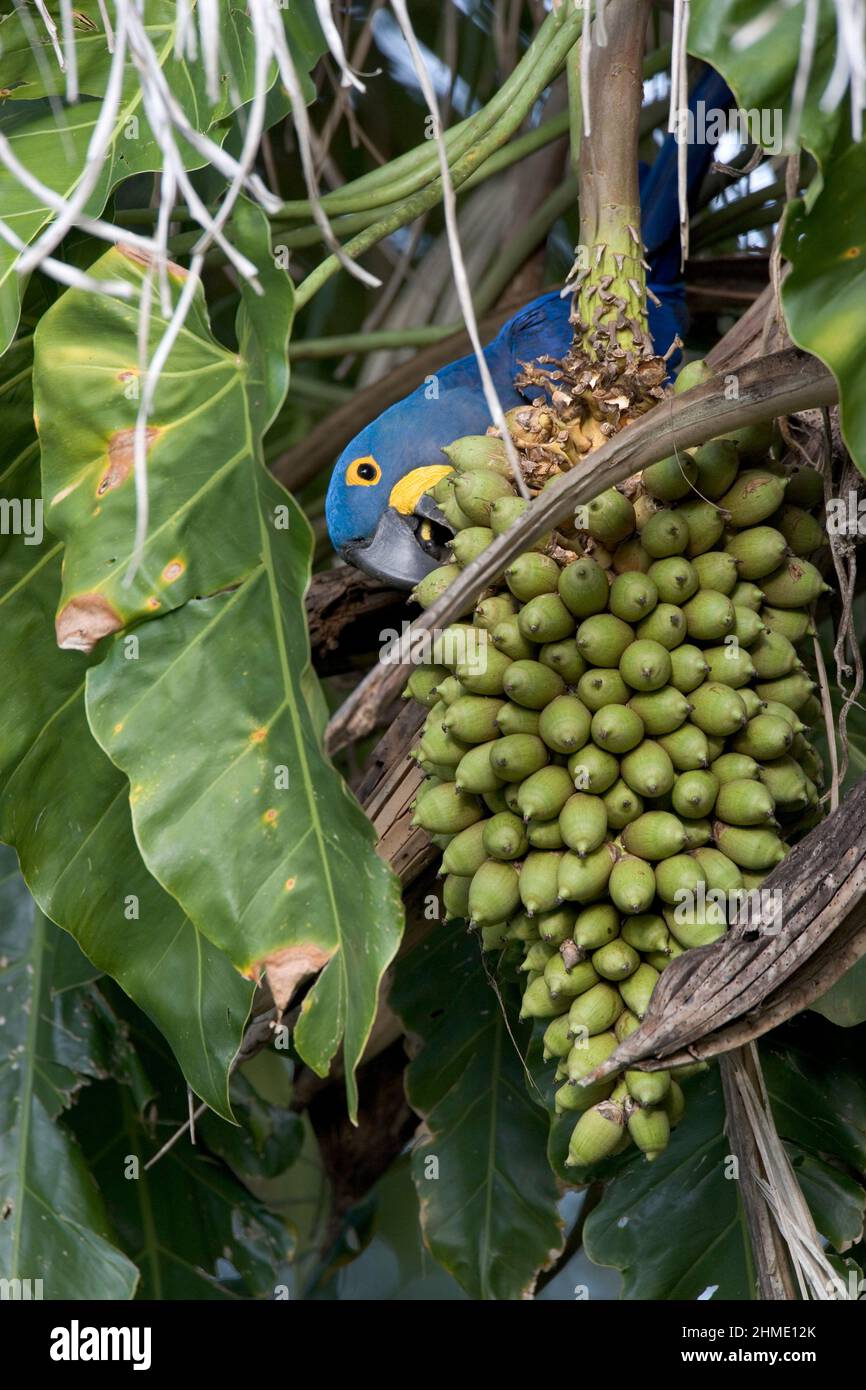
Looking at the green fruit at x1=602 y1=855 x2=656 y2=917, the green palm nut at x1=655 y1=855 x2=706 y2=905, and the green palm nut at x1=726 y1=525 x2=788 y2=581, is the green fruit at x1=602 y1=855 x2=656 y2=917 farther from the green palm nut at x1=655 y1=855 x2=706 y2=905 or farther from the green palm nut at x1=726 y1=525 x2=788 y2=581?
the green palm nut at x1=726 y1=525 x2=788 y2=581

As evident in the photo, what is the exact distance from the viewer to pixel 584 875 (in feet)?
2.44

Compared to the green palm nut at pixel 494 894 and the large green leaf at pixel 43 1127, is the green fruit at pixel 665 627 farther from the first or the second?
the large green leaf at pixel 43 1127

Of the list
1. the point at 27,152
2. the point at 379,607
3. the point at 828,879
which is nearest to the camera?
the point at 828,879

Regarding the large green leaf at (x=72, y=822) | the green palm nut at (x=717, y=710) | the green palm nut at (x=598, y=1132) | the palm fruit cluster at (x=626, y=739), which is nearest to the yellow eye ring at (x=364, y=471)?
the large green leaf at (x=72, y=822)

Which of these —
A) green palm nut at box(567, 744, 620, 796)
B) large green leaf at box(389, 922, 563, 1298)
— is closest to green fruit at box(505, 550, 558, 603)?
green palm nut at box(567, 744, 620, 796)

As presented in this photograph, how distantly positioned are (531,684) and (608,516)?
12 cm

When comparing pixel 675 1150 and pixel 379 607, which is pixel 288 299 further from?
pixel 675 1150

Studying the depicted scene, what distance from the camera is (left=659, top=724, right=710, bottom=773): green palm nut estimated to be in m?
0.75

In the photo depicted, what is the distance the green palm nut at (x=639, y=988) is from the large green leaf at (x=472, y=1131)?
541mm

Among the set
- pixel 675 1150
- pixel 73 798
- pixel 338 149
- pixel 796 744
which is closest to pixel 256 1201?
pixel 675 1150

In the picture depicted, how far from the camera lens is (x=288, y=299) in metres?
0.77

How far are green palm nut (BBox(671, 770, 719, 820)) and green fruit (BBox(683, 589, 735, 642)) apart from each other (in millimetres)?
88

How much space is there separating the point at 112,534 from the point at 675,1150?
744mm

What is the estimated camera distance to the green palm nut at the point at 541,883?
2.46ft
